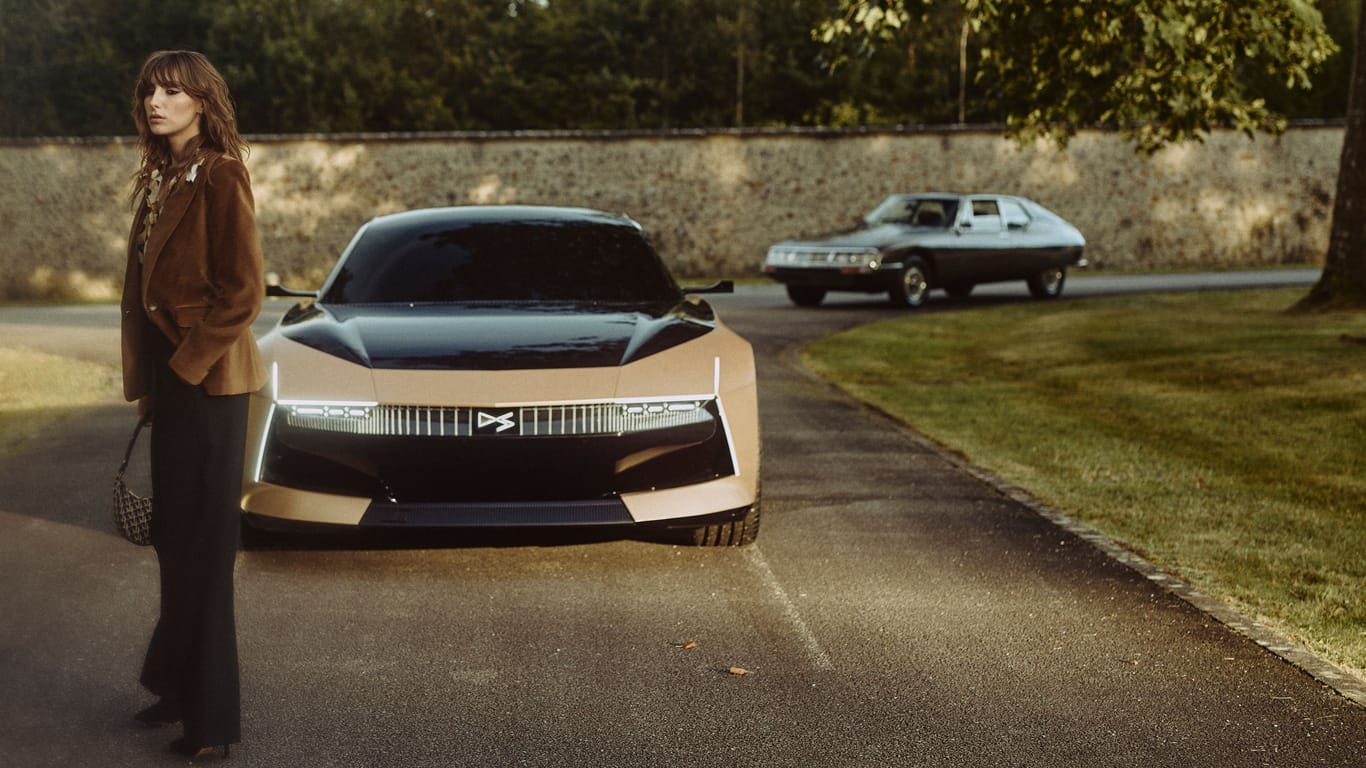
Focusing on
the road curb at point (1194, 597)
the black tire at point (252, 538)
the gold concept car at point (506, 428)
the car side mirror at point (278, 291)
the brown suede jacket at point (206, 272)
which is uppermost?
the brown suede jacket at point (206, 272)

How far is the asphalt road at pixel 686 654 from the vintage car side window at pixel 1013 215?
659 inches

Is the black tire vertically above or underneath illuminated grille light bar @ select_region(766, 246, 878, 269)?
above

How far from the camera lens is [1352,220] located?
58.3ft

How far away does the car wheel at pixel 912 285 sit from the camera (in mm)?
22344

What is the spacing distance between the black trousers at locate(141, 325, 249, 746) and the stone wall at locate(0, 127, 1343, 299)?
28.3 metres

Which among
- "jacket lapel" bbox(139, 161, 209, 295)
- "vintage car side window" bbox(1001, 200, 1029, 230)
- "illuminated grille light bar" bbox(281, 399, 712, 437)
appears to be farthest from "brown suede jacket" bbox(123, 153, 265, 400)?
"vintage car side window" bbox(1001, 200, 1029, 230)

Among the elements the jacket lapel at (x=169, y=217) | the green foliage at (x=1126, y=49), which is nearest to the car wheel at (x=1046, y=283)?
the green foliage at (x=1126, y=49)

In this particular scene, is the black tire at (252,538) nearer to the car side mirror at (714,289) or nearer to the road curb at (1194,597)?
the car side mirror at (714,289)

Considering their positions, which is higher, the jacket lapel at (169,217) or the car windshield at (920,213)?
the jacket lapel at (169,217)

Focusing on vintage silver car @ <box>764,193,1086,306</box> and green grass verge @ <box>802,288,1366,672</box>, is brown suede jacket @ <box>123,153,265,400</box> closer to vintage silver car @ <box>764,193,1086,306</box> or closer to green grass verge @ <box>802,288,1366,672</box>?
green grass verge @ <box>802,288,1366,672</box>

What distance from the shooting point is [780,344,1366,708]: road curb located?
4906mm

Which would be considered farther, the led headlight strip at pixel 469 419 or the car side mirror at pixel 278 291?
the car side mirror at pixel 278 291

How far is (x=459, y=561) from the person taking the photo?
21.3 ft

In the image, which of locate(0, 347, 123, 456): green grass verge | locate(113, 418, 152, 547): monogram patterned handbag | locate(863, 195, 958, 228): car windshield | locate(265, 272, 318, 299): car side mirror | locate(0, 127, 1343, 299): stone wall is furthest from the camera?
locate(0, 127, 1343, 299): stone wall
